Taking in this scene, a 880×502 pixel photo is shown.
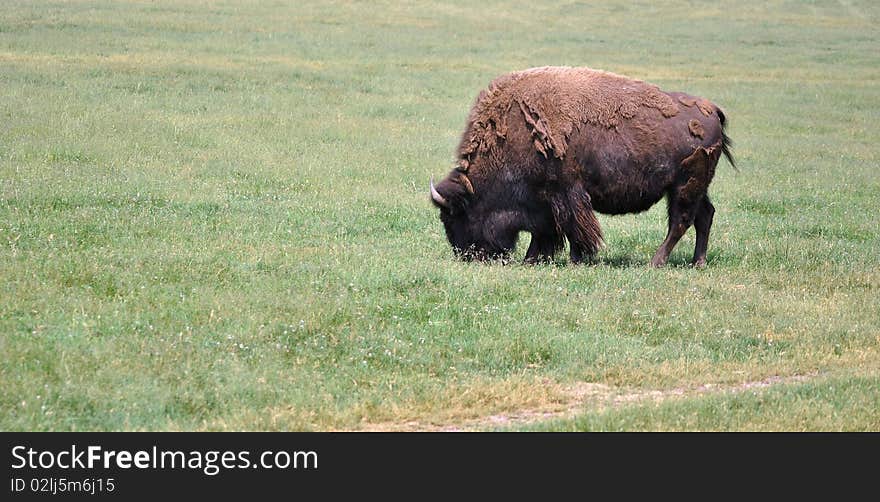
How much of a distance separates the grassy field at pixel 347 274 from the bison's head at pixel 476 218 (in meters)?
0.33

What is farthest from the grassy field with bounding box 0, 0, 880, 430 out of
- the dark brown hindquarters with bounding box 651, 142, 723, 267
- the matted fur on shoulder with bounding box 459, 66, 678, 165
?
the matted fur on shoulder with bounding box 459, 66, 678, 165

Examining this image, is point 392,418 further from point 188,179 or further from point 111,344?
point 188,179

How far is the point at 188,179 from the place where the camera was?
16797 millimetres

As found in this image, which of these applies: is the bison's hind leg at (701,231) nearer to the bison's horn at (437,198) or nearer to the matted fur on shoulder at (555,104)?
the matted fur on shoulder at (555,104)

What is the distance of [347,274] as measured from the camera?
10945mm

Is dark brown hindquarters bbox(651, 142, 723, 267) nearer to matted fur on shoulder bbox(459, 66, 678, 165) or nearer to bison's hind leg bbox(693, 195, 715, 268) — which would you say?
bison's hind leg bbox(693, 195, 715, 268)

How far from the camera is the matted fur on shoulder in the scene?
506 inches

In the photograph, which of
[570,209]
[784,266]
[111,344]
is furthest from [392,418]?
[784,266]

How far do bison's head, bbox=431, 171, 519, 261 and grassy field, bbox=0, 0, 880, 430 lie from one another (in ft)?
1.07

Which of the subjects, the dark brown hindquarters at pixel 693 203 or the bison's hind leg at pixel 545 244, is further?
the bison's hind leg at pixel 545 244

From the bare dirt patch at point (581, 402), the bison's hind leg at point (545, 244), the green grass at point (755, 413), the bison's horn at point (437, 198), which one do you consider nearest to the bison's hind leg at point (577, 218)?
the bison's hind leg at point (545, 244)

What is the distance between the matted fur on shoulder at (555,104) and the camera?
12.9 metres

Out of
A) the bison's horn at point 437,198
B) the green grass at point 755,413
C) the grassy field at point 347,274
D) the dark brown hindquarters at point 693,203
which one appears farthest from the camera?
the bison's horn at point 437,198

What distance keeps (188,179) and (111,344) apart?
8.69m
